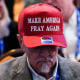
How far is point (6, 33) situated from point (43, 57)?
221 centimetres

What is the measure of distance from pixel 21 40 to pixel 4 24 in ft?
6.72

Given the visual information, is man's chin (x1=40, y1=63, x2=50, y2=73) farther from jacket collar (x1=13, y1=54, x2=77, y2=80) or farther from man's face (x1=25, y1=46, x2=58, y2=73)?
jacket collar (x1=13, y1=54, x2=77, y2=80)

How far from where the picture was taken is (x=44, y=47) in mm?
2027

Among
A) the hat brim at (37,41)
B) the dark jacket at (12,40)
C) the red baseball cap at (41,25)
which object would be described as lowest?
the dark jacket at (12,40)

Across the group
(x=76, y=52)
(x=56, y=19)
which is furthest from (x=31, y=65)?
(x=76, y=52)

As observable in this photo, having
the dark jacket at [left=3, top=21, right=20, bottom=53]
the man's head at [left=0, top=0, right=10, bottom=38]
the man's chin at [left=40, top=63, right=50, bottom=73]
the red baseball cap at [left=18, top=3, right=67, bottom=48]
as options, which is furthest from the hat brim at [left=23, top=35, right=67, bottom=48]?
the man's head at [left=0, top=0, right=10, bottom=38]

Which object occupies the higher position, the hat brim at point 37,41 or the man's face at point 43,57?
the hat brim at point 37,41

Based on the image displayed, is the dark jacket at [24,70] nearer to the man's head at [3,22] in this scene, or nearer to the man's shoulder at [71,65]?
the man's shoulder at [71,65]

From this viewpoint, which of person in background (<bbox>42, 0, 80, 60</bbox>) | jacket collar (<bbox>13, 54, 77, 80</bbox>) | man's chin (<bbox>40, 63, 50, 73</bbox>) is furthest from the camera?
person in background (<bbox>42, 0, 80, 60</bbox>)

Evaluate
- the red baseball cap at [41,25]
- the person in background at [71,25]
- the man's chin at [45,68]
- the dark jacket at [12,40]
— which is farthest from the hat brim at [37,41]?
the dark jacket at [12,40]

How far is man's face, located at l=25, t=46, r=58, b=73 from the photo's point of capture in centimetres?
201

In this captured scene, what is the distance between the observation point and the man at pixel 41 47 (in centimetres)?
202

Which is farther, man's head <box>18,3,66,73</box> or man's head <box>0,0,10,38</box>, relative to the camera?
man's head <box>0,0,10,38</box>

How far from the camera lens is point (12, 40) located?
4074mm
